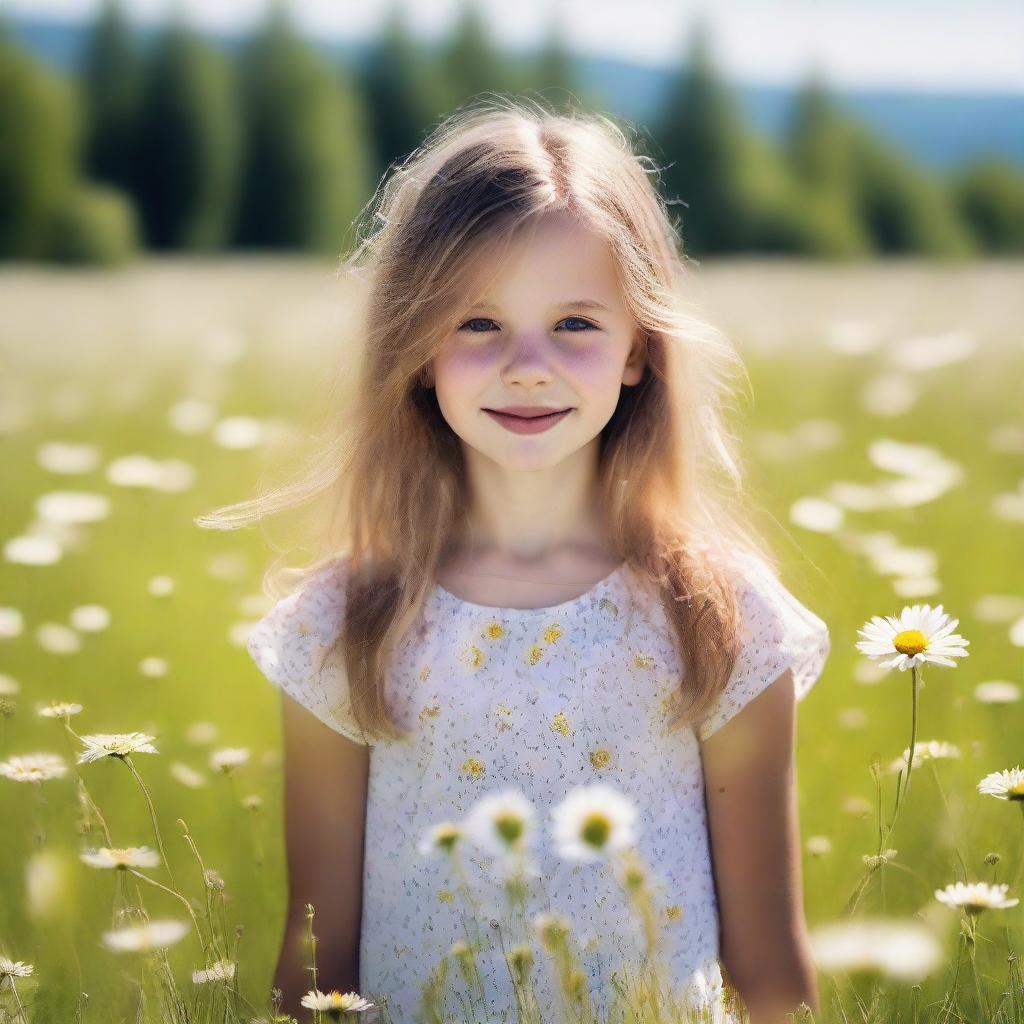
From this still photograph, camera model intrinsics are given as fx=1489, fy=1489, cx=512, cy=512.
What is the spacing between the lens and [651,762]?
55.6 inches

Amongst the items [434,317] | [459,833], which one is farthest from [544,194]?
[459,833]

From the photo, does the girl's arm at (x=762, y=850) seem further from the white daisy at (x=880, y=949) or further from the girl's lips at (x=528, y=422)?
the girl's lips at (x=528, y=422)

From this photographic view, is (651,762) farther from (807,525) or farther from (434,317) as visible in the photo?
(807,525)

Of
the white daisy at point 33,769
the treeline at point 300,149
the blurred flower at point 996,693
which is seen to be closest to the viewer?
the white daisy at point 33,769

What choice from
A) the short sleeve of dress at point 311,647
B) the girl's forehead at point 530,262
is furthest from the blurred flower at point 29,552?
the girl's forehead at point 530,262

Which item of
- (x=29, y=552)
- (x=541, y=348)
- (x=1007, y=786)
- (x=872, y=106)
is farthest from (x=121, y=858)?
(x=872, y=106)

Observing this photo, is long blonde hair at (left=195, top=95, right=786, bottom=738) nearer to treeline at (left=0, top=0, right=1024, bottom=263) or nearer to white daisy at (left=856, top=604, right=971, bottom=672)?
white daisy at (left=856, top=604, right=971, bottom=672)

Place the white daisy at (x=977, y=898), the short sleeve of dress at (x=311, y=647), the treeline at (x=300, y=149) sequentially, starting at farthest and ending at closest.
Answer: the treeline at (x=300, y=149) < the short sleeve of dress at (x=311, y=647) < the white daisy at (x=977, y=898)

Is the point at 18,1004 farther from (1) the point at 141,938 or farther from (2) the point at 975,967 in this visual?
(2) the point at 975,967

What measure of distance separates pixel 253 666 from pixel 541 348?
117cm

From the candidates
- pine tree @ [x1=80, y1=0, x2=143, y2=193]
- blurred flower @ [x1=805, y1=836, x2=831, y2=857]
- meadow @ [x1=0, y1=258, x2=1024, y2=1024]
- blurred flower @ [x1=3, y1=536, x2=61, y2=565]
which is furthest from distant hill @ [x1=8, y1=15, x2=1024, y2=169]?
blurred flower @ [x1=805, y1=836, x2=831, y2=857]

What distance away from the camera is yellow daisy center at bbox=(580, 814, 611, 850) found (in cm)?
94

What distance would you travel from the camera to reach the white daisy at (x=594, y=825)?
94 centimetres

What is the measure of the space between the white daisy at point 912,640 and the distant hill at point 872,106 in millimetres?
16641
